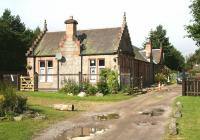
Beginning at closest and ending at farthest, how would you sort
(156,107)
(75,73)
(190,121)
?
1. (190,121)
2. (156,107)
3. (75,73)

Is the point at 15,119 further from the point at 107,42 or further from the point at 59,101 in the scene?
the point at 107,42

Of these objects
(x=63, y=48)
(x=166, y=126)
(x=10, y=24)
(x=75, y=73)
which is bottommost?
(x=166, y=126)

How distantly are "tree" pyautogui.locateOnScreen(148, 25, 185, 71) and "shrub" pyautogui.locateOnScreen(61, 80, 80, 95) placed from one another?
61.7 meters

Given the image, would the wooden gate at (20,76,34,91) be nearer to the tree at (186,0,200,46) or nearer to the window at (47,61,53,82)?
the window at (47,61,53,82)

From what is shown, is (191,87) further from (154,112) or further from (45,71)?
(45,71)

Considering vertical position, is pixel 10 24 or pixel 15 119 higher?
pixel 10 24

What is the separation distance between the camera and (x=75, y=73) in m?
Result: 41.5

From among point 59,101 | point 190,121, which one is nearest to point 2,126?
point 190,121

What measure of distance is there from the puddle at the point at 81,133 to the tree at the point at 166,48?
81.2 meters

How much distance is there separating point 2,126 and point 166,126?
726 cm

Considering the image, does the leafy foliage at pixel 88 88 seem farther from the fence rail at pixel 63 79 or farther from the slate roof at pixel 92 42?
the slate roof at pixel 92 42

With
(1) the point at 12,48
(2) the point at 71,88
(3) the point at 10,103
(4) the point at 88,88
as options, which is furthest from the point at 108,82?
(1) the point at 12,48

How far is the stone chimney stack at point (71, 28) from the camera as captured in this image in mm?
41741

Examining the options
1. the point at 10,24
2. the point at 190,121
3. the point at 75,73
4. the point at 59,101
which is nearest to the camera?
the point at 190,121
